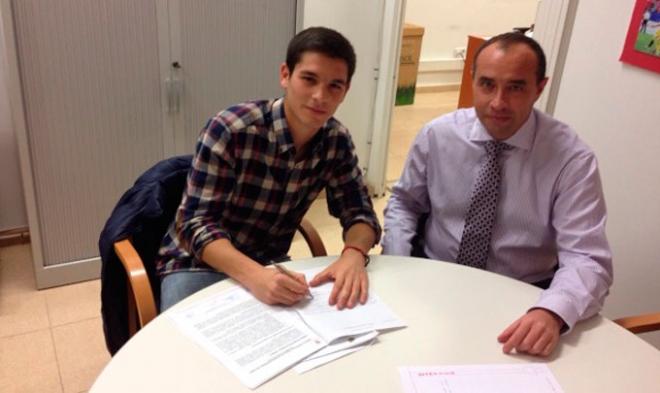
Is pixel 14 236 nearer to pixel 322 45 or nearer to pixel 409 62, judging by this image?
pixel 322 45

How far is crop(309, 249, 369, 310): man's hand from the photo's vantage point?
1296 mm

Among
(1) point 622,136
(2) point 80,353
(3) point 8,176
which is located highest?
(1) point 622,136

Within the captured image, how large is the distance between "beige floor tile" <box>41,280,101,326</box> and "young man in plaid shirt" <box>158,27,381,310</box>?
1.01 m

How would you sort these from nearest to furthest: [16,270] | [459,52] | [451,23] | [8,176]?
[16,270] < [8,176] < [451,23] < [459,52]

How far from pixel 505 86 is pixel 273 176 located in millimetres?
699

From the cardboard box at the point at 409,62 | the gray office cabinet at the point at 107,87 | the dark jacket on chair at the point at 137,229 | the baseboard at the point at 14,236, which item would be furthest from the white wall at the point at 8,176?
the cardboard box at the point at 409,62

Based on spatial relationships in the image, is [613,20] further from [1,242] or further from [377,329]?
[1,242]

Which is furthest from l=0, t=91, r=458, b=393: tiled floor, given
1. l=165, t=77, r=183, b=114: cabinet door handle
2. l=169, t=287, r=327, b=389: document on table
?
l=169, t=287, r=327, b=389: document on table

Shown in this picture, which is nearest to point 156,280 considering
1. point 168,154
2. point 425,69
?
point 168,154

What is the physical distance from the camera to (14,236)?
9.47 ft

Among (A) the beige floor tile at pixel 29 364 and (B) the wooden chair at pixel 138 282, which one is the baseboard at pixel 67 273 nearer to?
(A) the beige floor tile at pixel 29 364

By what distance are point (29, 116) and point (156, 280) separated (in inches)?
43.3

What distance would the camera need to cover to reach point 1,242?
286 centimetres

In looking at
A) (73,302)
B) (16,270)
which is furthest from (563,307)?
(16,270)
